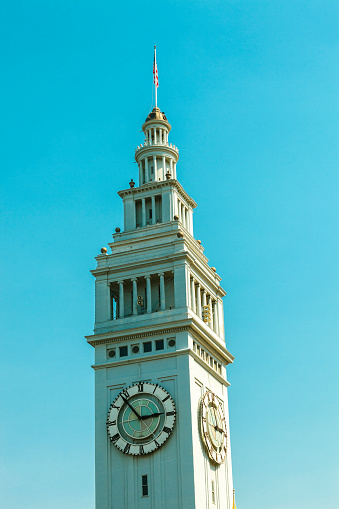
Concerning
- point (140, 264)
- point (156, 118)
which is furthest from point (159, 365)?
point (156, 118)

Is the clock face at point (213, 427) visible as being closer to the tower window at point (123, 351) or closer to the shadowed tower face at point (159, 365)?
the shadowed tower face at point (159, 365)

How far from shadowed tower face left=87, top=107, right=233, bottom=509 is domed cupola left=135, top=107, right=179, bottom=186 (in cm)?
178

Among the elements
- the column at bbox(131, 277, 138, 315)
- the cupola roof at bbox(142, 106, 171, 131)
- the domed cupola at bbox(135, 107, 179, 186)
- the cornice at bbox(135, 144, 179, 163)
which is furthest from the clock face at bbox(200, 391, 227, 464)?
the cupola roof at bbox(142, 106, 171, 131)

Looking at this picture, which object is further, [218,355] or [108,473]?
[218,355]

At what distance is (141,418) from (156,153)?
2572 cm

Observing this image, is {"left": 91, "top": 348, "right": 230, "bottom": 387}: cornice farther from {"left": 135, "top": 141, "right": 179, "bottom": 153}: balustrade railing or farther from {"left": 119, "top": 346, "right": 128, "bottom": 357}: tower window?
{"left": 135, "top": 141, "right": 179, "bottom": 153}: balustrade railing

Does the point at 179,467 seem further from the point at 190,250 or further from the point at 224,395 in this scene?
the point at 190,250

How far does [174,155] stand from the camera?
273 ft

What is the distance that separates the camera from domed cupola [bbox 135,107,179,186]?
81500mm

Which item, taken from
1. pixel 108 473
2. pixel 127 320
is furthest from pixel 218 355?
pixel 108 473

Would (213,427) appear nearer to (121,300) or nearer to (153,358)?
(153,358)

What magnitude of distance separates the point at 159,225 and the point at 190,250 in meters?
3.63

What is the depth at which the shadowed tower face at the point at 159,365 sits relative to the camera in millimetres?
66125

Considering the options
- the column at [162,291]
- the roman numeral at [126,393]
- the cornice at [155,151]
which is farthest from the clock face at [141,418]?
the cornice at [155,151]
